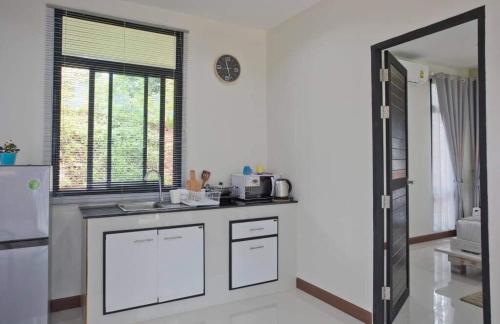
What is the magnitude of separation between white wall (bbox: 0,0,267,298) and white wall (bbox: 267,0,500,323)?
36 centimetres

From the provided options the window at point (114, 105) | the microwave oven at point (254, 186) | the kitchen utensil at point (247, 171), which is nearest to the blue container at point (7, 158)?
the window at point (114, 105)

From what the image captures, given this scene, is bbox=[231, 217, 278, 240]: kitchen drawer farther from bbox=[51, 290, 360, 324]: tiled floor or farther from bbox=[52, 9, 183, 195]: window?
bbox=[52, 9, 183, 195]: window

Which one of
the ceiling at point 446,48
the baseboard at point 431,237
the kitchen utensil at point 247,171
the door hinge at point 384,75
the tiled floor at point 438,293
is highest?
the ceiling at point 446,48

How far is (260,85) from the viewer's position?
4191 mm

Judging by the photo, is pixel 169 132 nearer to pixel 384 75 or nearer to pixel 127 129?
pixel 127 129

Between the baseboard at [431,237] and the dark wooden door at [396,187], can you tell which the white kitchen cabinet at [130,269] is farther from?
the baseboard at [431,237]

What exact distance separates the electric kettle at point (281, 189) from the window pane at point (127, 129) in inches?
55.0

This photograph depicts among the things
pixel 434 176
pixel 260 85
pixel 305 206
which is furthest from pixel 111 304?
pixel 434 176

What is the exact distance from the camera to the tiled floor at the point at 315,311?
292cm

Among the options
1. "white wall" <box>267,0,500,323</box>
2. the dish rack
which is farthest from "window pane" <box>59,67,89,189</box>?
"white wall" <box>267,0,500,323</box>

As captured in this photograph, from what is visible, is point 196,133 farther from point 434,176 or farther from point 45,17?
point 434,176

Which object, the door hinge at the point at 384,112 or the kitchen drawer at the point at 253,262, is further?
the kitchen drawer at the point at 253,262

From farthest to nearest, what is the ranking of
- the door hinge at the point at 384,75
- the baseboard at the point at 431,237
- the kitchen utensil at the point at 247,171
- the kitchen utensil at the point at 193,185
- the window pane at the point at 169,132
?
the baseboard at the point at 431,237, the kitchen utensil at the point at 247,171, the window pane at the point at 169,132, the kitchen utensil at the point at 193,185, the door hinge at the point at 384,75

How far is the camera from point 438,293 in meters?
3.49
